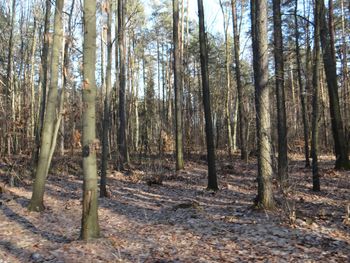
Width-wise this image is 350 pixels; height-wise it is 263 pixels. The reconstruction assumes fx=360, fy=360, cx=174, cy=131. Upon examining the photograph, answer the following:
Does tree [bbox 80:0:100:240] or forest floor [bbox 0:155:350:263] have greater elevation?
tree [bbox 80:0:100:240]

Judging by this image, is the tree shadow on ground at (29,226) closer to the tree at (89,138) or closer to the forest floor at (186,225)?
the forest floor at (186,225)

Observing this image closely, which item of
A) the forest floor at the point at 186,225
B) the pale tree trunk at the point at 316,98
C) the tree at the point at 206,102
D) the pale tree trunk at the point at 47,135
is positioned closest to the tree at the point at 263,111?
the forest floor at the point at 186,225

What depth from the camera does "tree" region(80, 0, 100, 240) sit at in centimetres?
629

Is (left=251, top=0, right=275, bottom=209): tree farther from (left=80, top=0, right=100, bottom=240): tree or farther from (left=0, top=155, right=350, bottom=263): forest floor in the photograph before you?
(left=80, top=0, right=100, bottom=240): tree

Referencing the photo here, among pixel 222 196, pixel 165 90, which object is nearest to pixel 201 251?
pixel 222 196

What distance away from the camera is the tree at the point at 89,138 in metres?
6.29

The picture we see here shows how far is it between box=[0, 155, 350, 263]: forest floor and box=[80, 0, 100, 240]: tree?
0.36 m

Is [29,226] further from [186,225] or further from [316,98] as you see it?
[316,98]

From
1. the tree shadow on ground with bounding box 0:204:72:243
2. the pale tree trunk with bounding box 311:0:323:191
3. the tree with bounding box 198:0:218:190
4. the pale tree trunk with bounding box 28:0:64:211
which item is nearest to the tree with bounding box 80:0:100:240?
the tree shadow on ground with bounding box 0:204:72:243

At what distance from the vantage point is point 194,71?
3206cm

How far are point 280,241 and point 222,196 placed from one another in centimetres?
496

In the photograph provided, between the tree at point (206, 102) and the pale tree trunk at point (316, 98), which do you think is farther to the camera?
the tree at point (206, 102)

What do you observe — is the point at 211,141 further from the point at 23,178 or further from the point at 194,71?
the point at 194,71

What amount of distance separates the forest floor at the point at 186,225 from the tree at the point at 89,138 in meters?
0.36
